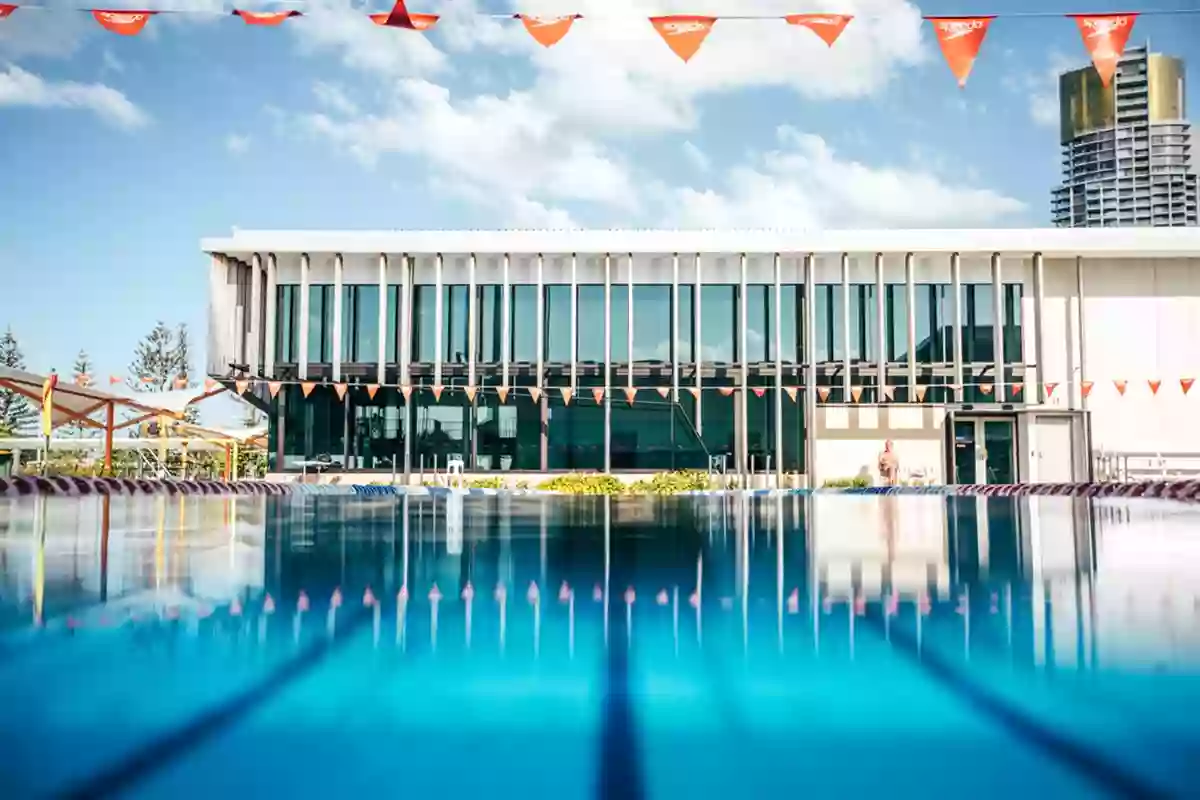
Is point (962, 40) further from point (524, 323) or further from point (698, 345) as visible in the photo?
point (524, 323)

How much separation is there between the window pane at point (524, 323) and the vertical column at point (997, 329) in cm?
967

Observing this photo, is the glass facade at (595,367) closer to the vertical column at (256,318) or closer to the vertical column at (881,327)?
the vertical column at (881,327)

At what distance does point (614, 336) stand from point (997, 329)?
8.01 meters

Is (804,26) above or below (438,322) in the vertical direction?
above

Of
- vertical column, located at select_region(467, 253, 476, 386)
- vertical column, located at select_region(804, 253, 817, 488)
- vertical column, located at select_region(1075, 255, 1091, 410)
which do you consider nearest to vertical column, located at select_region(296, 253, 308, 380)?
vertical column, located at select_region(467, 253, 476, 386)

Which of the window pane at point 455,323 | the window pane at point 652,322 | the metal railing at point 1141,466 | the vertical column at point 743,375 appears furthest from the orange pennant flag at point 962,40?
the window pane at point 455,323

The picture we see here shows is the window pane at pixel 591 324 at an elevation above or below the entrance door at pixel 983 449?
above

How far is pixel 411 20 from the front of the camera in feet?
27.6

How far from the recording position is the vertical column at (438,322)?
20.9 m

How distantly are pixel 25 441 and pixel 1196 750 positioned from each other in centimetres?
1985

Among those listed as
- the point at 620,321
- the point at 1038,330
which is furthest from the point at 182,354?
the point at 1038,330

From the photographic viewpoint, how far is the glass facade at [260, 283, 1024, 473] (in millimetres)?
21297

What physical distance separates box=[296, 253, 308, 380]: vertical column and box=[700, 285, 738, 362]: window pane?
8275mm

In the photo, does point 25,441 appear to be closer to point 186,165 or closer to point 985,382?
point 186,165
